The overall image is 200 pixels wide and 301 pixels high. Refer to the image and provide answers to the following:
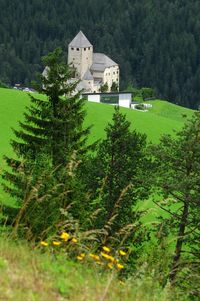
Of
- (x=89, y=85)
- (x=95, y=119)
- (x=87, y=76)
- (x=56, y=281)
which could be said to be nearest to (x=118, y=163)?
(x=56, y=281)

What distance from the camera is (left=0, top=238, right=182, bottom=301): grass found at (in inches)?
285

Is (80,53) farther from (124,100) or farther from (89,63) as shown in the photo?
(124,100)

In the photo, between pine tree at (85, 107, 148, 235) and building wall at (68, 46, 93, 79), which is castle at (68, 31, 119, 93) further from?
pine tree at (85, 107, 148, 235)

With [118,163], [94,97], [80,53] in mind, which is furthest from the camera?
[80,53]

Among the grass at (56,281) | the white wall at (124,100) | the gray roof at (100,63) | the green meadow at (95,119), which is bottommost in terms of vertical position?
the white wall at (124,100)

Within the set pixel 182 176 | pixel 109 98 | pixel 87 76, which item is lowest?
pixel 109 98

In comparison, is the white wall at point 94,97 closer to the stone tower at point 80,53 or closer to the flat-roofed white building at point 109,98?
the flat-roofed white building at point 109,98

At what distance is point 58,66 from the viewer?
82.6ft

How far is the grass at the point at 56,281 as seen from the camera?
7.23 m

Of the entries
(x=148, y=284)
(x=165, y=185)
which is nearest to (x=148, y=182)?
(x=165, y=185)

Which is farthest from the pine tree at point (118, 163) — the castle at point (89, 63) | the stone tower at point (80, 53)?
the stone tower at point (80, 53)

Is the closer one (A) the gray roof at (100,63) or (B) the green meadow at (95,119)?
(B) the green meadow at (95,119)

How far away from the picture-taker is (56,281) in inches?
304

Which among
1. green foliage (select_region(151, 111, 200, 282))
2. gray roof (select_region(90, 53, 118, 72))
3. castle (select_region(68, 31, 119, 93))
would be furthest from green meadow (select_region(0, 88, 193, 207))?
gray roof (select_region(90, 53, 118, 72))
